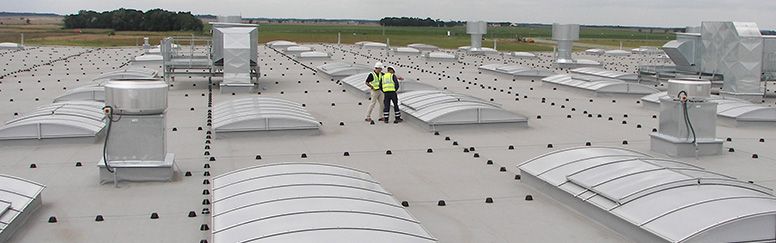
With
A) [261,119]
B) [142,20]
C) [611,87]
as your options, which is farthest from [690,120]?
[142,20]

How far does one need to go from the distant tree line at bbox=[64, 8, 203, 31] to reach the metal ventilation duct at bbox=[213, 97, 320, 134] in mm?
98105

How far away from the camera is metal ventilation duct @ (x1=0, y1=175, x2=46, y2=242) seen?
8922mm

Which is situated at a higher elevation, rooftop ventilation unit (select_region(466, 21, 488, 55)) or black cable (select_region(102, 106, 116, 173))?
rooftop ventilation unit (select_region(466, 21, 488, 55))

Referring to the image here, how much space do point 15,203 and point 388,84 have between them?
1072 centimetres

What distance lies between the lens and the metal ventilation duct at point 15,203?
892 centimetres

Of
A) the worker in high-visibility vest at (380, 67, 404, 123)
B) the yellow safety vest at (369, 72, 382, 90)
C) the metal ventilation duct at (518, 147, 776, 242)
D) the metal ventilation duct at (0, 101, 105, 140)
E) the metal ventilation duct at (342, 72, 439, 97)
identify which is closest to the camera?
the metal ventilation duct at (518, 147, 776, 242)

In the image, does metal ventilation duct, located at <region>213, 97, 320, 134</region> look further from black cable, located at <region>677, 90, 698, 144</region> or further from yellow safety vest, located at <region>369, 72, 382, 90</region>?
black cable, located at <region>677, 90, 698, 144</region>

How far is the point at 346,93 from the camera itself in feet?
84.3

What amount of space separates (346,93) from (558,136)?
32.4ft

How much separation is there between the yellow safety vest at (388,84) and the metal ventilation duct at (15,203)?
9.83 metres

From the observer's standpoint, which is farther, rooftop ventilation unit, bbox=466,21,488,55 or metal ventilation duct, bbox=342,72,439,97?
rooftop ventilation unit, bbox=466,21,488,55

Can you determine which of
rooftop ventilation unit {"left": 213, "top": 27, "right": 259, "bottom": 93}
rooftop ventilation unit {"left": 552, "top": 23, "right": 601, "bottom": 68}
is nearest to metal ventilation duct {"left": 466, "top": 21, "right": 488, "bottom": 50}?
rooftop ventilation unit {"left": 552, "top": 23, "right": 601, "bottom": 68}

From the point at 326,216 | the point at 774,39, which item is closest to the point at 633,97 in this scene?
the point at 774,39

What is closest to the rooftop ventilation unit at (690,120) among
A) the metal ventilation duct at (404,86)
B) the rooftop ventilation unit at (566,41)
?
the metal ventilation duct at (404,86)
